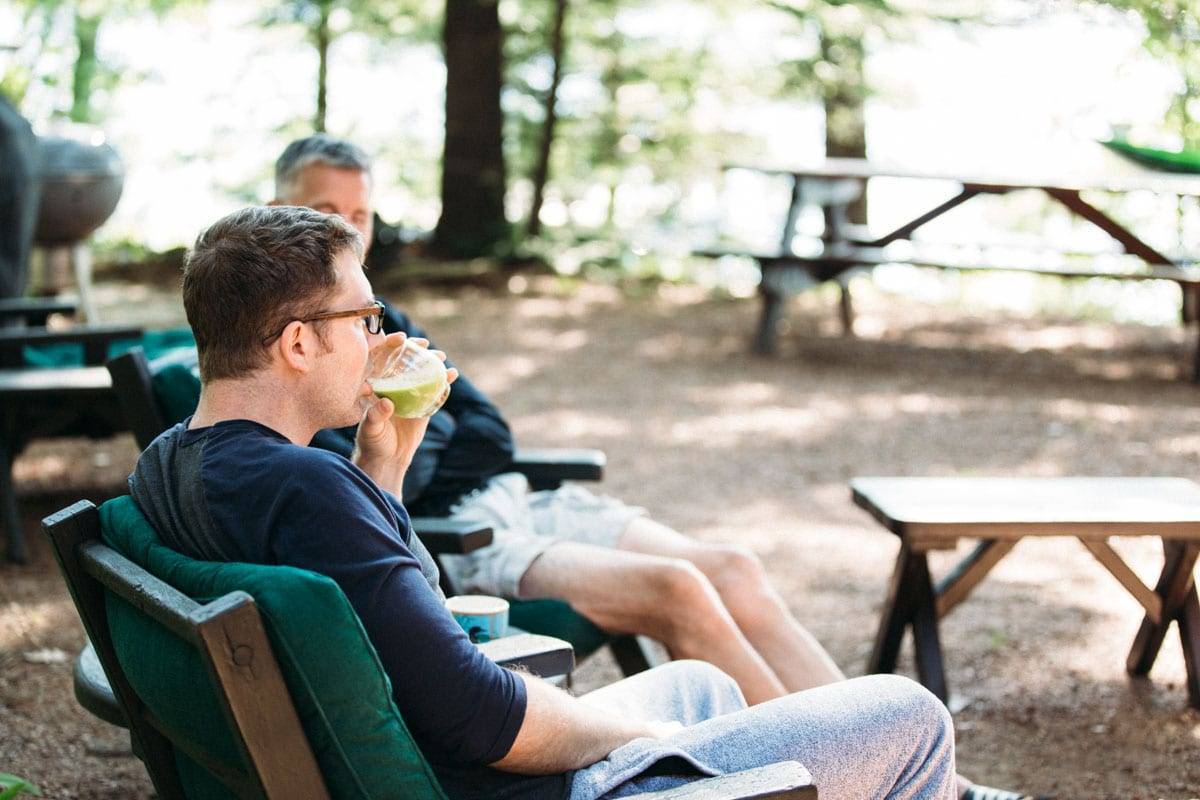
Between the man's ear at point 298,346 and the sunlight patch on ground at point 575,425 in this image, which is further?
the sunlight patch on ground at point 575,425

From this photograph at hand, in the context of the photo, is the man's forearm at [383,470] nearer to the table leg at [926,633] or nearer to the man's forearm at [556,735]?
the man's forearm at [556,735]

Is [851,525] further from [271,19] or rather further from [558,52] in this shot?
[271,19]

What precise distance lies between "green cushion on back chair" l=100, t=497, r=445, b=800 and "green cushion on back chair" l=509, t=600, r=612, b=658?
4.39 ft

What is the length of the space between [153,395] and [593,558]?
1.17 meters

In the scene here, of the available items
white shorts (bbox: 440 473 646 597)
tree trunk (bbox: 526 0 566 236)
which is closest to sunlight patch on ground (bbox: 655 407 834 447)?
white shorts (bbox: 440 473 646 597)

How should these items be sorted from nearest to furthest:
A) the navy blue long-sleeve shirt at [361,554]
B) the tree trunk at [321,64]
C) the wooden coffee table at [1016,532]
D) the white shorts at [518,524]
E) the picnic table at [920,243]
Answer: the navy blue long-sleeve shirt at [361,554]
the white shorts at [518,524]
the wooden coffee table at [1016,532]
the picnic table at [920,243]
the tree trunk at [321,64]

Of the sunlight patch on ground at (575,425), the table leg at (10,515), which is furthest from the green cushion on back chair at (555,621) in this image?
the sunlight patch on ground at (575,425)

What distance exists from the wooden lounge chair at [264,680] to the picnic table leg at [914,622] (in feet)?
5.73

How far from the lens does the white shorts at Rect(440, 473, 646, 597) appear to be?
3.14 m

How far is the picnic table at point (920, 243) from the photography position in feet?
24.7

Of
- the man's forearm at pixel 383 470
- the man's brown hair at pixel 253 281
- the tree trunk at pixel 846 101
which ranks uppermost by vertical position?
the tree trunk at pixel 846 101

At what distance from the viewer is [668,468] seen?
620cm

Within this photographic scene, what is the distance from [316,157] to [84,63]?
13.5m

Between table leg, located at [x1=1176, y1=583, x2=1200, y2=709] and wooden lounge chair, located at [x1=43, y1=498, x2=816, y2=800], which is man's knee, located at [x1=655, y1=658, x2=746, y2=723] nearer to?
wooden lounge chair, located at [x1=43, y1=498, x2=816, y2=800]
